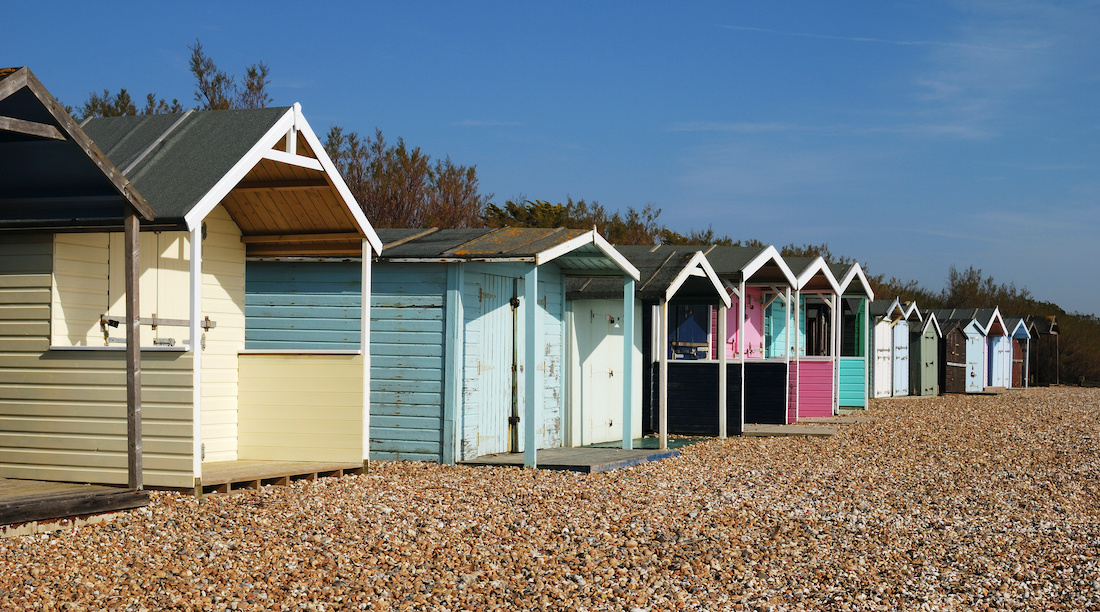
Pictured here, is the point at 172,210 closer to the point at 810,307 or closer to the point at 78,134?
the point at 78,134

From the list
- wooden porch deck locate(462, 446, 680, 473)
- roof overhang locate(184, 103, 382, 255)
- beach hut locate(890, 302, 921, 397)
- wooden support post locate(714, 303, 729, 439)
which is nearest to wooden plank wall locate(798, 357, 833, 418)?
wooden support post locate(714, 303, 729, 439)

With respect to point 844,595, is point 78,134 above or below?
above

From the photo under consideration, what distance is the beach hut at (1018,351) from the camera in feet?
119

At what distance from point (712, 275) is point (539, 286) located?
109 inches

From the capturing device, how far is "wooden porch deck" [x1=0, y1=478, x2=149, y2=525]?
6734 mm

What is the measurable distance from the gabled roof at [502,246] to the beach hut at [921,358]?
60.1 feet

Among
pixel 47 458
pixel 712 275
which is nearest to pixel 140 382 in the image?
pixel 47 458

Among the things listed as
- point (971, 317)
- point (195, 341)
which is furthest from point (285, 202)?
point (971, 317)

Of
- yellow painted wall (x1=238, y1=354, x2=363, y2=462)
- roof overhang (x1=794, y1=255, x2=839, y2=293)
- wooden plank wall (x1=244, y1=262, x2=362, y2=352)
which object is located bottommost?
yellow painted wall (x1=238, y1=354, x2=363, y2=462)

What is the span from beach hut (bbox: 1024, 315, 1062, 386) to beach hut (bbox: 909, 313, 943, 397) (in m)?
11.8

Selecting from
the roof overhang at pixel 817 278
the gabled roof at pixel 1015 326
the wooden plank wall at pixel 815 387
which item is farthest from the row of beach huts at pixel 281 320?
the gabled roof at pixel 1015 326

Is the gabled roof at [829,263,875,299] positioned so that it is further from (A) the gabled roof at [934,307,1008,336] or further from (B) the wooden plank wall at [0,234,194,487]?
(B) the wooden plank wall at [0,234,194,487]

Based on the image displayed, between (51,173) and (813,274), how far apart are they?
43.9ft

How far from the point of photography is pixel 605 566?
6527 mm
